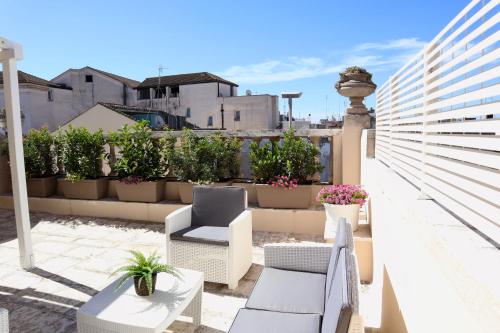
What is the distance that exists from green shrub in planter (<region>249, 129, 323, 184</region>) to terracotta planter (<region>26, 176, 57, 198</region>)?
390 cm

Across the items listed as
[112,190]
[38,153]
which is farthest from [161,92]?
[112,190]

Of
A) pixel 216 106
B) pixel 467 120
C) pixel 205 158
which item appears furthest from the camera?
pixel 216 106

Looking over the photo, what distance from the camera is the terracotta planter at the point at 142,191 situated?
578 centimetres

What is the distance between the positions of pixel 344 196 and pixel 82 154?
15.0ft

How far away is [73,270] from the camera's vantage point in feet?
12.8

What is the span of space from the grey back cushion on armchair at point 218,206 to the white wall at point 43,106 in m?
19.7

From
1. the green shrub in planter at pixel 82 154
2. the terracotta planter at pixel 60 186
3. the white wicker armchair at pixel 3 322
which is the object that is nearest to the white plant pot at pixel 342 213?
the white wicker armchair at pixel 3 322

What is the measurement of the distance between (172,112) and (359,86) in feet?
86.1

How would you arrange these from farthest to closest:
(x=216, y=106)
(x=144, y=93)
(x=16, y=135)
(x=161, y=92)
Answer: (x=161, y=92) → (x=144, y=93) → (x=216, y=106) → (x=16, y=135)

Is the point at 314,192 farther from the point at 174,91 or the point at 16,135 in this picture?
the point at 174,91

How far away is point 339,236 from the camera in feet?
7.59

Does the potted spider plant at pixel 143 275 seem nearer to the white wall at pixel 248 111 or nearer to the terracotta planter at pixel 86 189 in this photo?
the terracotta planter at pixel 86 189

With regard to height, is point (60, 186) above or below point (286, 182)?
below

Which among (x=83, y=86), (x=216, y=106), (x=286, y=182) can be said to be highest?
(x=83, y=86)
